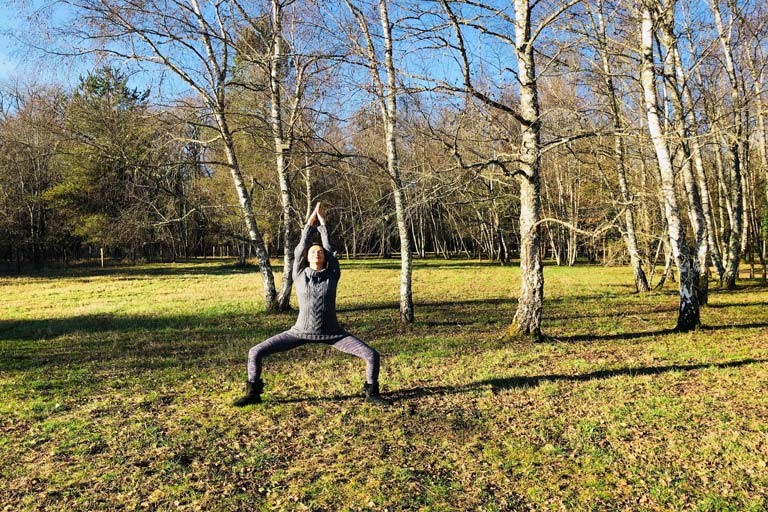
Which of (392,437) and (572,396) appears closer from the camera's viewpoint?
(392,437)

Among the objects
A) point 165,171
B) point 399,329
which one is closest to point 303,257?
point 399,329

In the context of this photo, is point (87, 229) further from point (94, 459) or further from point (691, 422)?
point (691, 422)

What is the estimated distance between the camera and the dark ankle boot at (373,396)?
5.61m

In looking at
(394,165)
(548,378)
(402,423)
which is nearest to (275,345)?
→ (402,423)

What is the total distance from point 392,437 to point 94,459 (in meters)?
2.49

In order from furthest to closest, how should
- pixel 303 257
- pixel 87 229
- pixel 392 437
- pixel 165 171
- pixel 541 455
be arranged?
pixel 87 229 → pixel 165 171 → pixel 303 257 → pixel 392 437 → pixel 541 455

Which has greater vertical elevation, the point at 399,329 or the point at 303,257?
the point at 303,257

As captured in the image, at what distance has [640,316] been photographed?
12.0 metres

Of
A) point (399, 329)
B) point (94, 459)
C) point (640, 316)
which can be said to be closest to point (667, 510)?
point (94, 459)

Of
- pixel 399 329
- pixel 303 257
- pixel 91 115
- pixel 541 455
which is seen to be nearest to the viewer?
pixel 541 455

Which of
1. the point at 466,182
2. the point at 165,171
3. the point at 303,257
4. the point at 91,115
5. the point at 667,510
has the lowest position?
the point at 667,510

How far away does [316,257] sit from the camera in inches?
210

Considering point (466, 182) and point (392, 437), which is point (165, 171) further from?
point (392, 437)

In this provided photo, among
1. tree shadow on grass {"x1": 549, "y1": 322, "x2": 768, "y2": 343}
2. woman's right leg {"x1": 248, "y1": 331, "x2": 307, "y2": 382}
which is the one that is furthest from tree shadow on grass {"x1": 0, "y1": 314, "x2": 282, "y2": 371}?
tree shadow on grass {"x1": 549, "y1": 322, "x2": 768, "y2": 343}
